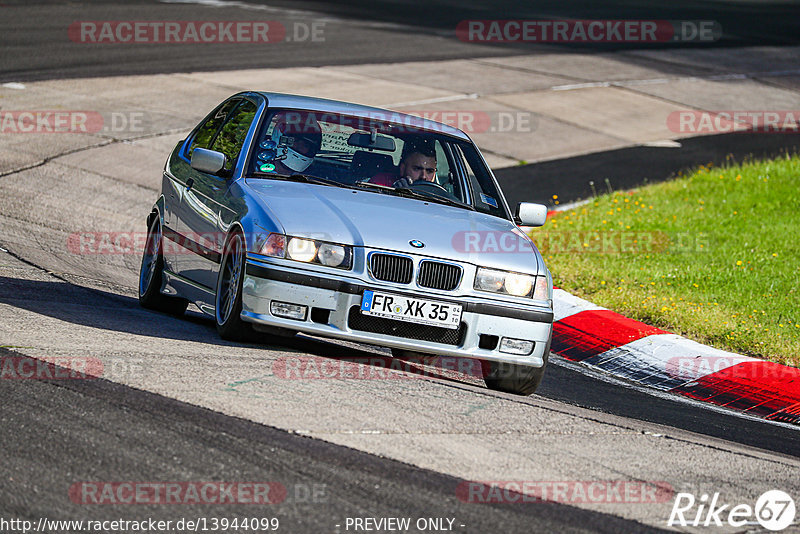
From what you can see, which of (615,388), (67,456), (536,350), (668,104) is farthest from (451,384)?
(668,104)

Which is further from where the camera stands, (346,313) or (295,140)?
(295,140)

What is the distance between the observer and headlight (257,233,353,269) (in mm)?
6797

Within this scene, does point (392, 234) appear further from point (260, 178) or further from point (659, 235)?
point (659, 235)

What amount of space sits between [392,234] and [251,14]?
22.4 metres

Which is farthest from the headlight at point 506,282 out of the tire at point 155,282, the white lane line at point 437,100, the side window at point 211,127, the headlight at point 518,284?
the white lane line at point 437,100

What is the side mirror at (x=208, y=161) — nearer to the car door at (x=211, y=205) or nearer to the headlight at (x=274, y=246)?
the car door at (x=211, y=205)

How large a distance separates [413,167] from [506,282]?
1.42 meters

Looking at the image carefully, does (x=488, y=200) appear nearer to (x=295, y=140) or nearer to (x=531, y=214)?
(x=531, y=214)

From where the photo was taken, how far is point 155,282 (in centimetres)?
865

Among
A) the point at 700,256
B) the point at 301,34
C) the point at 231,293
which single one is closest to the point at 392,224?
the point at 231,293

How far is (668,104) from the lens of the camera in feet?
73.3

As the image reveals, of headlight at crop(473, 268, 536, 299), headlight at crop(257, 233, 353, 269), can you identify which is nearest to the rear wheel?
headlight at crop(473, 268, 536, 299)

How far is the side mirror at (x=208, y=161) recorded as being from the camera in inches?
304

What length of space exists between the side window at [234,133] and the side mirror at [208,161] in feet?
0.61
